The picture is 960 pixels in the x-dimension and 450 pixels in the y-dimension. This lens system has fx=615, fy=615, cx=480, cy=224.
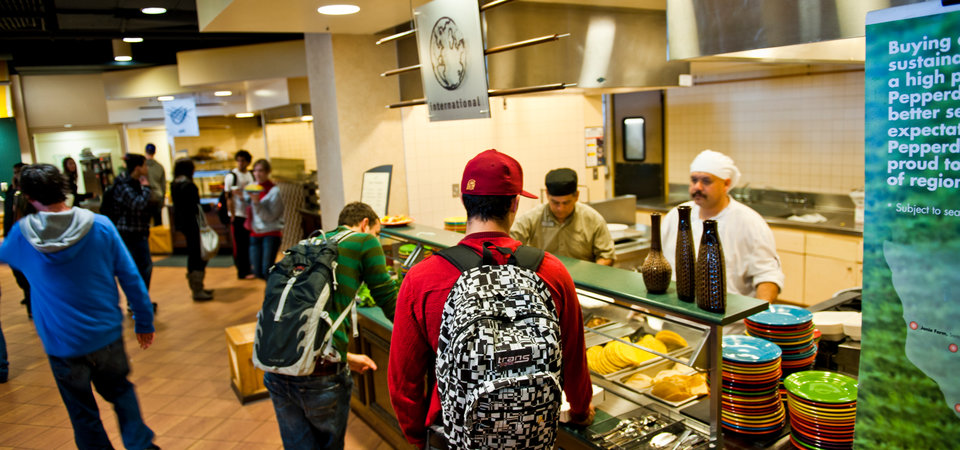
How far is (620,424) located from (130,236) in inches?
228

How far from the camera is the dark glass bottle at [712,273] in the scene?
6.71 feet

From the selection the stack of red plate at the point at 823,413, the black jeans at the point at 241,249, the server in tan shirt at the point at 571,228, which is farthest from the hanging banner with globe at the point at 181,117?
the stack of red plate at the point at 823,413

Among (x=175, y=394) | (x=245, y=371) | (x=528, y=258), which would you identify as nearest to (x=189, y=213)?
(x=175, y=394)

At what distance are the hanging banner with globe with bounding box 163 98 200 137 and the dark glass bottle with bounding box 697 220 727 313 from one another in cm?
928

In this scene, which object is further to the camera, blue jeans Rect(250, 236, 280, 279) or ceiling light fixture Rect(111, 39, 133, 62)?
ceiling light fixture Rect(111, 39, 133, 62)

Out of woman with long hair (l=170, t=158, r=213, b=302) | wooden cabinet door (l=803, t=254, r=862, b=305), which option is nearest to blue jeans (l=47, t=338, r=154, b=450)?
woman with long hair (l=170, t=158, r=213, b=302)

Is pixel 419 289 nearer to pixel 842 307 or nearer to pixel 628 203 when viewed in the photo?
pixel 842 307

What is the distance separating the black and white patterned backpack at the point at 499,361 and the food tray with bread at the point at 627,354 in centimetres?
100

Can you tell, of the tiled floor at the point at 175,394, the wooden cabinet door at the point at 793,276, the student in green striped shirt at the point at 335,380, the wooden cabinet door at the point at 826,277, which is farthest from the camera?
the wooden cabinet door at the point at 793,276

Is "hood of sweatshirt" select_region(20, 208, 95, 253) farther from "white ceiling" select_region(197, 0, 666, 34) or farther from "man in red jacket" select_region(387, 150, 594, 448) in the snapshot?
"man in red jacket" select_region(387, 150, 594, 448)

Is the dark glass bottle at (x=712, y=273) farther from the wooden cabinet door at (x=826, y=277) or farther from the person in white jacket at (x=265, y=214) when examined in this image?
the person in white jacket at (x=265, y=214)

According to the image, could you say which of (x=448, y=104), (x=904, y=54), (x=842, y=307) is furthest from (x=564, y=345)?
(x=842, y=307)

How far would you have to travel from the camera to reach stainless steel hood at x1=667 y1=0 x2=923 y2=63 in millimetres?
1862

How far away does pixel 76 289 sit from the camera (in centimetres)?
317
